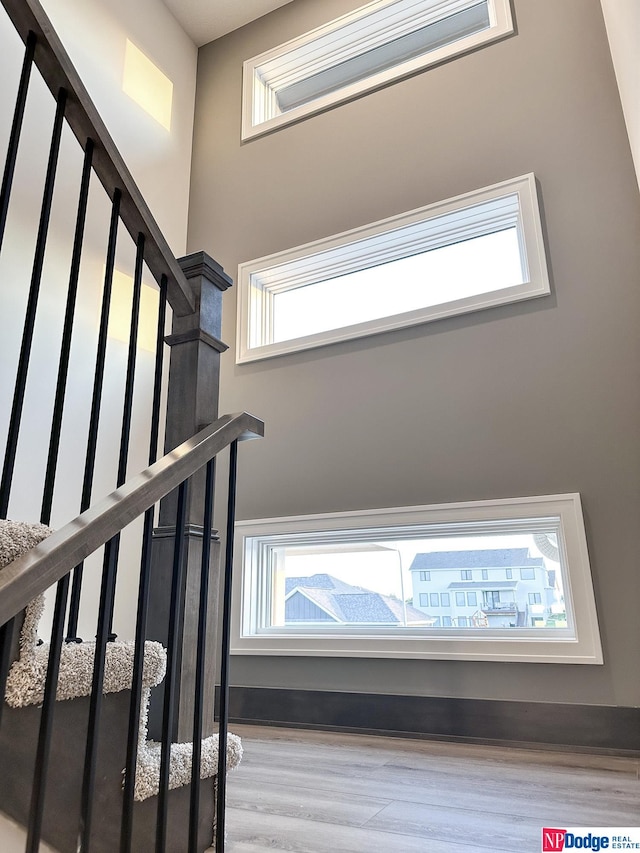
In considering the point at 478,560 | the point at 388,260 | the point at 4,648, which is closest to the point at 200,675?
the point at 4,648

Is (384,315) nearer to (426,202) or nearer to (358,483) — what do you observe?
(426,202)

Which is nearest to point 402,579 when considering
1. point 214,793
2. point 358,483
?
point 358,483

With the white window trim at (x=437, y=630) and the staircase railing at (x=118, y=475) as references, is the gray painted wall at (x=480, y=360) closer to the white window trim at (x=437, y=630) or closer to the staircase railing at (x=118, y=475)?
the white window trim at (x=437, y=630)

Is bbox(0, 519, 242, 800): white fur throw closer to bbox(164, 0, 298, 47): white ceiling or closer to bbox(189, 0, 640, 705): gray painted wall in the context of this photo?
bbox(189, 0, 640, 705): gray painted wall

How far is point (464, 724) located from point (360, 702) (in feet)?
1.41

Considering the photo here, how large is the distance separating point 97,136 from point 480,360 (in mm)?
1814

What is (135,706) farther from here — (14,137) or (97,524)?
(14,137)

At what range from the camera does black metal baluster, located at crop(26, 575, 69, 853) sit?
2.40ft

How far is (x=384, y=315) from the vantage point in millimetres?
3010

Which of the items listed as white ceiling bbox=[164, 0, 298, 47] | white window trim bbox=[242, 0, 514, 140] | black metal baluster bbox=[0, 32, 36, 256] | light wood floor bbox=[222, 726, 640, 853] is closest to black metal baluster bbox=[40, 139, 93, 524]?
black metal baluster bbox=[0, 32, 36, 256]

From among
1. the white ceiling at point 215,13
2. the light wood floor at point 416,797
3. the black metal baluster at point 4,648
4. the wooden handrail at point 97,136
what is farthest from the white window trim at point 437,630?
the white ceiling at point 215,13

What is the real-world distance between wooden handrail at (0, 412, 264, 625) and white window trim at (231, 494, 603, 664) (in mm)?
1563

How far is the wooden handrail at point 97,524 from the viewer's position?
639 mm

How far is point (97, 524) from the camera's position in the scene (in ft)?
2.54
